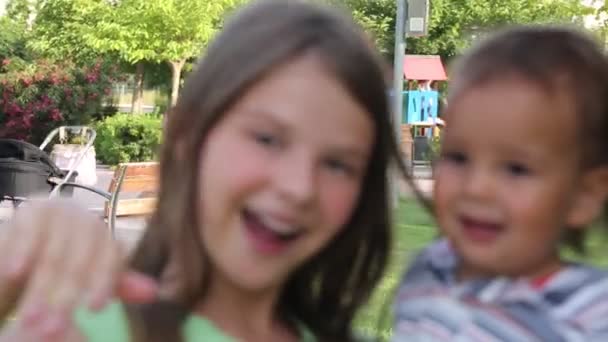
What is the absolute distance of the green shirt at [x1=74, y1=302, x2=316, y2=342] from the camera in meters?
1.27

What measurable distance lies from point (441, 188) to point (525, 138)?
17 centimetres

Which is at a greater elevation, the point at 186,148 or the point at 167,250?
the point at 186,148

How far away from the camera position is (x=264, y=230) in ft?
4.35

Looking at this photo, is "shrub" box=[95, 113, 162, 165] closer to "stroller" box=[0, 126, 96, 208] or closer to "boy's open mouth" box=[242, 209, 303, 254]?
"stroller" box=[0, 126, 96, 208]

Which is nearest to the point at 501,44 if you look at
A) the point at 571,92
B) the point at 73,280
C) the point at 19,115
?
the point at 571,92

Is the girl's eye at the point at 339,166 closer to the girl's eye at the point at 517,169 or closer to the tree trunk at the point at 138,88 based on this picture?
the girl's eye at the point at 517,169

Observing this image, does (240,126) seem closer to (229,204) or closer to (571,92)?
(229,204)

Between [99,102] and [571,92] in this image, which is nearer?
[571,92]

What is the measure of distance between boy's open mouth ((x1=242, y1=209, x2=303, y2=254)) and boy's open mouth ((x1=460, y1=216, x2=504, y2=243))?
0.31 meters

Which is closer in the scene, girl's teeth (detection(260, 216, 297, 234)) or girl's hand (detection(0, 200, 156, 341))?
girl's hand (detection(0, 200, 156, 341))

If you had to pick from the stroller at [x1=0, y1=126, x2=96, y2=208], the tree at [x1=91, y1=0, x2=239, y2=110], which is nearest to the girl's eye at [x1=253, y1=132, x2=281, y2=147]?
the stroller at [x1=0, y1=126, x2=96, y2=208]

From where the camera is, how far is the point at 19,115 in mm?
17297

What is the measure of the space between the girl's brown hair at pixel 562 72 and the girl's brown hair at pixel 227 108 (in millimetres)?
177

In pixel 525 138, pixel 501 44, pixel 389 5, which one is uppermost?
pixel 389 5
